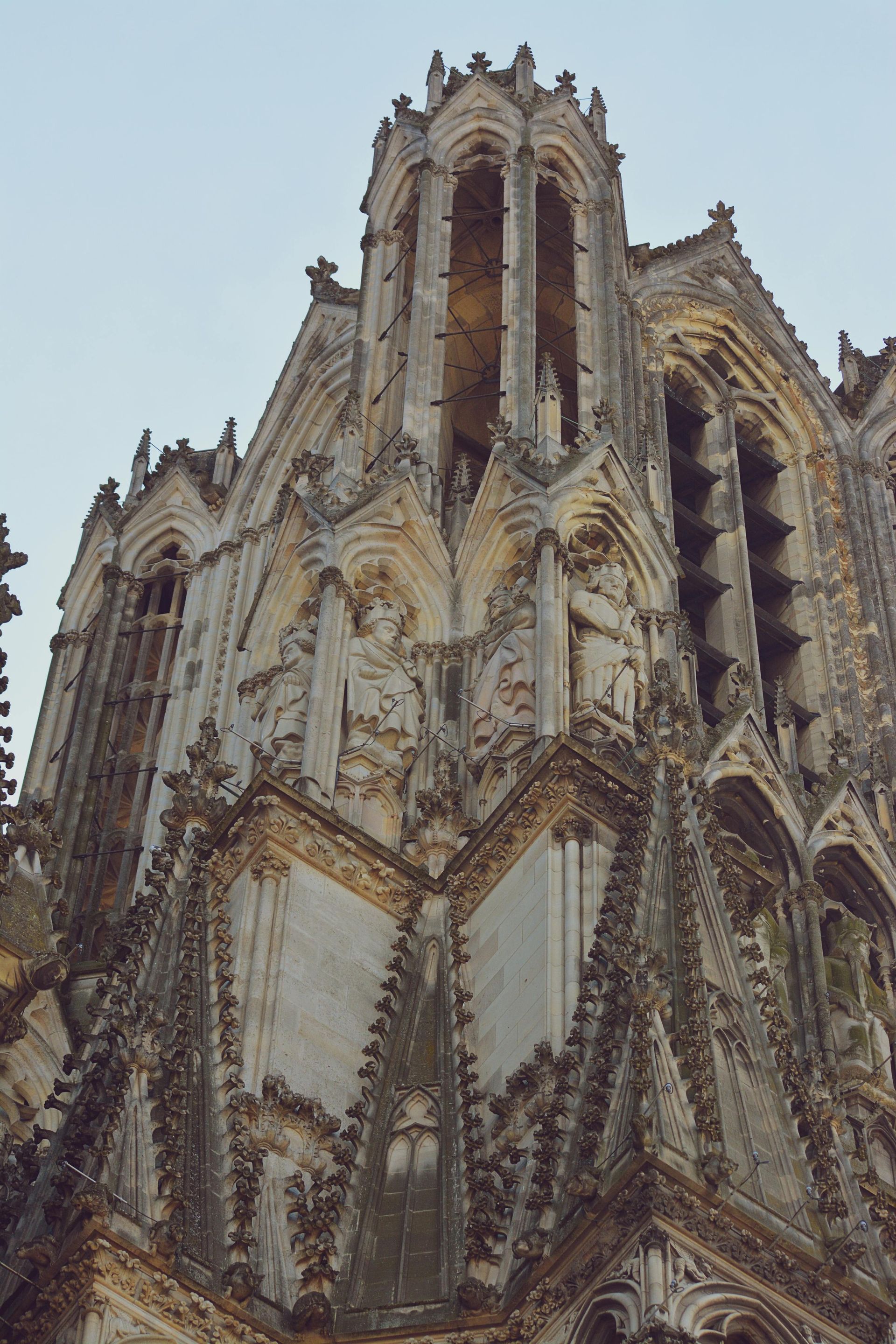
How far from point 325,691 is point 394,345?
306 inches

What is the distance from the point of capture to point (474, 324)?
3169 cm

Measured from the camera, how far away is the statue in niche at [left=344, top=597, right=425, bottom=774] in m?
22.7

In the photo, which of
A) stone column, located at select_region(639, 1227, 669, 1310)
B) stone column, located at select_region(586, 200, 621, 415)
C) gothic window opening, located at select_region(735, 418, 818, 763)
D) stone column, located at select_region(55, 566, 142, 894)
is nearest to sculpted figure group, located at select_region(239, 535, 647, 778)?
stone column, located at select_region(586, 200, 621, 415)

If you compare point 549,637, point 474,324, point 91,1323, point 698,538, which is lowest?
point 91,1323

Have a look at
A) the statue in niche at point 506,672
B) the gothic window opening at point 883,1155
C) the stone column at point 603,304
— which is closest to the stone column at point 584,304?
the stone column at point 603,304

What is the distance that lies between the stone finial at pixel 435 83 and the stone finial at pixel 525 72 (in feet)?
2.89

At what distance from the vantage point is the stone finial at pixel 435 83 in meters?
33.8

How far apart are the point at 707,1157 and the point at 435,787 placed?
6270mm

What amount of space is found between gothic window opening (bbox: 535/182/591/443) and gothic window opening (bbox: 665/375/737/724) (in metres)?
2.45

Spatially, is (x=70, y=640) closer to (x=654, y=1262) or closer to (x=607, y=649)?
(x=607, y=649)

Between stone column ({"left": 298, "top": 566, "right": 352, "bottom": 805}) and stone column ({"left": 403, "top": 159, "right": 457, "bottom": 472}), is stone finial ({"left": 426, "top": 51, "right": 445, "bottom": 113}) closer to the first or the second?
stone column ({"left": 403, "top": 159, "right": 457, "bottom": 472})

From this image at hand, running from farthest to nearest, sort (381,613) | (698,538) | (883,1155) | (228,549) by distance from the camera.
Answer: (698,538), (228,549), (883,1155), (381,613)

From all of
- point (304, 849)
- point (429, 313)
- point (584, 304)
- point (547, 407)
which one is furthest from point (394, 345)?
point (304, 849)

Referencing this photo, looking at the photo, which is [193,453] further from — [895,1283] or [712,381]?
[895,1283]
